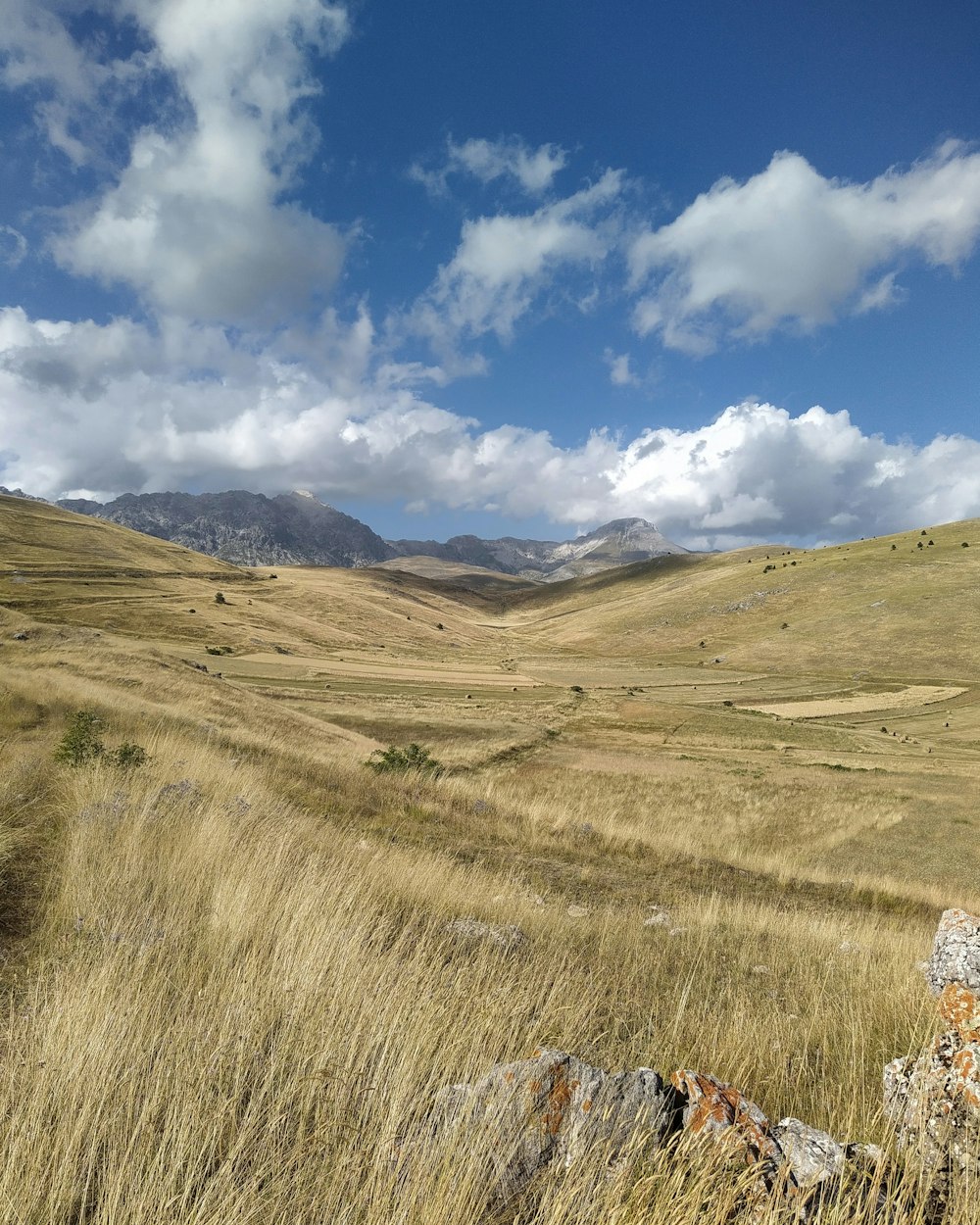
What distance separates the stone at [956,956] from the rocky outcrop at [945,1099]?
1254 millimetres

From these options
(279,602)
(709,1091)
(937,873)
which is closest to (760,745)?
(937,873)

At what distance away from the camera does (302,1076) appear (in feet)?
9.47

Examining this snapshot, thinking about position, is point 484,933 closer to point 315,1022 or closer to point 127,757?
point 315,1022

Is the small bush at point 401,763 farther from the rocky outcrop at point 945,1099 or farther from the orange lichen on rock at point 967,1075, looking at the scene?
the orange lichen on rock at point 967,1075

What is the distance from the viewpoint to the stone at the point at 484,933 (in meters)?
5.70

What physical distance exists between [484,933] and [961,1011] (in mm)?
3886

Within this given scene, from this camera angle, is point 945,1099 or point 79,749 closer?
point 945,1099

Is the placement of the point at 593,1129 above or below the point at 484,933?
above

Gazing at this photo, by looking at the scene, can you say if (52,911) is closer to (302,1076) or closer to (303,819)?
(302,1076)

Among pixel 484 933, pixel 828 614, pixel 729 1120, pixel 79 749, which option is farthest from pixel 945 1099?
pixel 828 614

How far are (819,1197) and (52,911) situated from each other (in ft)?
18.3

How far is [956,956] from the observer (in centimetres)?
472

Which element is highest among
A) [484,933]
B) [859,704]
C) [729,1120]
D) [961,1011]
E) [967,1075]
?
[961,1011]

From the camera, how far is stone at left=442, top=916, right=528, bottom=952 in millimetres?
5703
